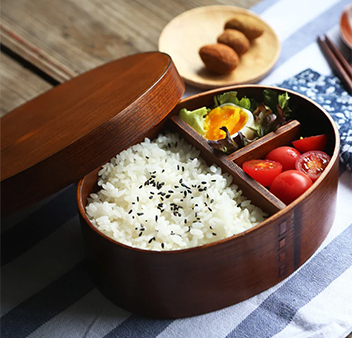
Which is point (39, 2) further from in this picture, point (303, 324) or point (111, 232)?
point (303, 324)

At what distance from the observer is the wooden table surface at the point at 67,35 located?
264 cm

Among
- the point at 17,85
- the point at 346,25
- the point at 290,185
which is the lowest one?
the point at 17,85

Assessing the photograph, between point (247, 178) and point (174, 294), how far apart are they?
468 millimetres

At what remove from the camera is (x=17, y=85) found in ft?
8.62

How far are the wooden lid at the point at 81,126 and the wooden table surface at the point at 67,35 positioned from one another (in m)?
0.59

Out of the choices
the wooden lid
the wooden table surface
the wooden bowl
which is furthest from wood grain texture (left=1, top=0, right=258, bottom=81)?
the wooden bowl

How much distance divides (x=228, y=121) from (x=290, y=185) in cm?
43

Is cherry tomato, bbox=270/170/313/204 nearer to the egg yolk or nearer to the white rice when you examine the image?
the white rice

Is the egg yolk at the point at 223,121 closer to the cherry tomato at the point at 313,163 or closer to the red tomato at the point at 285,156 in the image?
the red tomato at the point at 285,156

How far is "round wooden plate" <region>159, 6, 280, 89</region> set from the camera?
2.46 meters

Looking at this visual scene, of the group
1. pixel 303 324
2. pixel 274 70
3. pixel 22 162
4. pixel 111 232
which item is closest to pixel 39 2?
pixel 274 70

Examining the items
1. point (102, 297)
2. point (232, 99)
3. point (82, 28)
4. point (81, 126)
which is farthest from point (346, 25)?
point (102, 297)

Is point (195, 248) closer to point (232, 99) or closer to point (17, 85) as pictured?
point (232, 99)

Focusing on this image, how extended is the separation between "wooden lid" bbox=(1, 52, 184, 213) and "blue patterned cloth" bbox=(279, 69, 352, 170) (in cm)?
70
